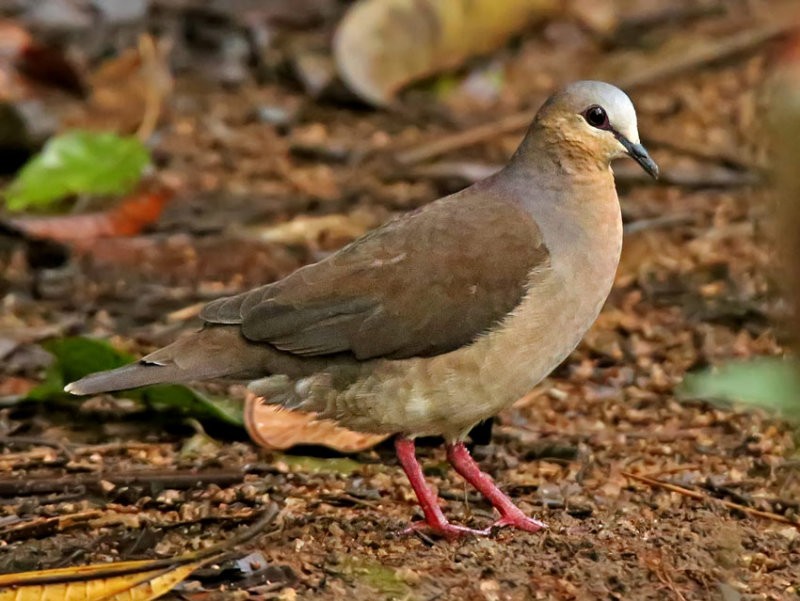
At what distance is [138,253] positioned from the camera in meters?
6.32

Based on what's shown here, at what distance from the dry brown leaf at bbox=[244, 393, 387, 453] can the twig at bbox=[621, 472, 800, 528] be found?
0.87 metres

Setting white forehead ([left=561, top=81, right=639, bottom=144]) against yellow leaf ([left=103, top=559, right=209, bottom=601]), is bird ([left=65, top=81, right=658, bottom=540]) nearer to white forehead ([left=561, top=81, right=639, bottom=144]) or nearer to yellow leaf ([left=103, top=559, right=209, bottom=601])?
white forehead ([left=561, top=81, right=639, bottom=144])

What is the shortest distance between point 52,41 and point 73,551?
18.4 feet

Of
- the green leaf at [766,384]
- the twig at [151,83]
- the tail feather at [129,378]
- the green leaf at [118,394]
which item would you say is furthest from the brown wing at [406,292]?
the twig at [151,83]

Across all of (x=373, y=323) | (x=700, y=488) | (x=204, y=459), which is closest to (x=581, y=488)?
(x=700, y=488)

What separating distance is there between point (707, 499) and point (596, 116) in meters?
1.22

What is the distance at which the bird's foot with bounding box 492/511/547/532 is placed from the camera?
378 cm

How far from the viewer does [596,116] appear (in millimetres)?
4164

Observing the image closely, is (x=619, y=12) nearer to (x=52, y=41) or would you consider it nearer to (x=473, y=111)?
(x=473, y=111)

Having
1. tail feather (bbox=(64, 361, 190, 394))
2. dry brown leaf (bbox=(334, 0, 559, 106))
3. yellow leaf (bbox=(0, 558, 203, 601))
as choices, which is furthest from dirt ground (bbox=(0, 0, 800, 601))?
tail feather (bbox=(64, 361, 190, 394))

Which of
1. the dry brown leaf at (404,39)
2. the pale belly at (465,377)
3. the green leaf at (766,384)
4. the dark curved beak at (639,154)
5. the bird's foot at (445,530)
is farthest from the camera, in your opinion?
the dry brown leaf at (404,39)

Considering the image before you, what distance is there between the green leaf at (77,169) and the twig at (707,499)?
3.33 meters

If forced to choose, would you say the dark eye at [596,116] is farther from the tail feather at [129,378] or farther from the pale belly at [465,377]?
the tail feather at [129,378]

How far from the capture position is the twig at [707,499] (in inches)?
→ 154
